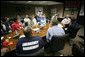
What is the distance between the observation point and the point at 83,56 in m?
1.27

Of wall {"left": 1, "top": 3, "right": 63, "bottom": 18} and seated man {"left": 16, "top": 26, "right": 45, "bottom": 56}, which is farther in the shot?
wall {"left": 1, "top": 3, "right": 63, "bottom": 18}

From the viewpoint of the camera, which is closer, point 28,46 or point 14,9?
point 28,46

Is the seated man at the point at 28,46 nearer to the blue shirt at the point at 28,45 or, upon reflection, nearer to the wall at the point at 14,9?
the blue shirt at the point at 28,45

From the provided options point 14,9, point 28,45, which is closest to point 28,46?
point 28,45

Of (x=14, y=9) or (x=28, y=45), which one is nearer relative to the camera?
(x=28, y=45)

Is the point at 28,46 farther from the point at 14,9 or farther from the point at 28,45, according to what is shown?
the point at 14,9

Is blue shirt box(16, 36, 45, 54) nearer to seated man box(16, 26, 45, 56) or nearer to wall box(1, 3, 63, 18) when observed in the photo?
seated man box(16, 26, 45, 56)

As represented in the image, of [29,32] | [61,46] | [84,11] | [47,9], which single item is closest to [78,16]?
[84,11]

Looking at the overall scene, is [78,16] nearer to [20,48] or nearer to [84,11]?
[84,11]

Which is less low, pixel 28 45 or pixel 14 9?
pixel 14 9

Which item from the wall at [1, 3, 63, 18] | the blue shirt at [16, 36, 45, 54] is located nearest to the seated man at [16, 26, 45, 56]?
the blue shirt at [16, 36, 45, 54]

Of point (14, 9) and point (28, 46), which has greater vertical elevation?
point (14, 9)

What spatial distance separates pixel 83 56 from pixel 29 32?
4.24 feet

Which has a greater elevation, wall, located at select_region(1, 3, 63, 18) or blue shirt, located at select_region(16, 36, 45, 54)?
wall, located at select_region(1, 3, 63, 18)
